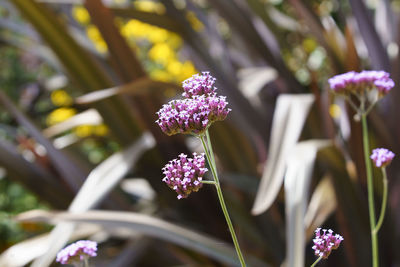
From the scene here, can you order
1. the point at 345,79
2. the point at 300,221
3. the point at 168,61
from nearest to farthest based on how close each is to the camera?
the point at 345,79 → the point at 300,221 → the point at 168,61

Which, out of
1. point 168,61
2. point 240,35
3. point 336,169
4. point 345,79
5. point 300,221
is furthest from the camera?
point 168,61

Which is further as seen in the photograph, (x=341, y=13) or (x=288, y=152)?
(x=341, y=13)

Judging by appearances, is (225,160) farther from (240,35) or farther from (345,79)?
(345,79)

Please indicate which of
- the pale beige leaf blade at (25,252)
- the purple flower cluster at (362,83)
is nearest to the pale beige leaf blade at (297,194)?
the purple flower cluster at (362,83)

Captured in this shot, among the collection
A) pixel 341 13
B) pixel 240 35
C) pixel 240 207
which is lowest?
pixel 240 207

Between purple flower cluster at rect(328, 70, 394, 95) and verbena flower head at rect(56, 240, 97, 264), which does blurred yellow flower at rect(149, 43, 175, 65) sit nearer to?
purple flower cluster at rect(328, 70, 394, 95)

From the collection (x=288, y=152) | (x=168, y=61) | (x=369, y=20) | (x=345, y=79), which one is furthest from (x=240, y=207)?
(x=168, y=61)

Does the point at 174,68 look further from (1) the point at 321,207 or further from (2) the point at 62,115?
(1) the point at 321,207

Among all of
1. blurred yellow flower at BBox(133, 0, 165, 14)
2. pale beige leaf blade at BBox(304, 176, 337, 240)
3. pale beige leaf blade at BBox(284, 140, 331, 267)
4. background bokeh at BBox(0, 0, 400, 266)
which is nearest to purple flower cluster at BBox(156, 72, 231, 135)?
pale beige leaf blade at BBox(284, 140, 331, 267)

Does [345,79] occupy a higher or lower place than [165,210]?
higher
